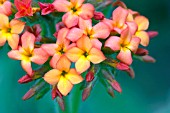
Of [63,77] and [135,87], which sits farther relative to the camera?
[135,87]

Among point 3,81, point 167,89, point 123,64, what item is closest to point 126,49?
point 123,64

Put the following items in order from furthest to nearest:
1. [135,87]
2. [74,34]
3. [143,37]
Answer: [135,87] < [143,37] < [74,34]

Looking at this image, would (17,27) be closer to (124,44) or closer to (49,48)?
(49,48)

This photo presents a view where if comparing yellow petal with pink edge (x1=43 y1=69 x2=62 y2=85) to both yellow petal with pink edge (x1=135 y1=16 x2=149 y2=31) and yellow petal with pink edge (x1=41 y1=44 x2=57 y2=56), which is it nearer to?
yellow petal with pink edge (x1=41 y1=44 x2=57 y2=56)

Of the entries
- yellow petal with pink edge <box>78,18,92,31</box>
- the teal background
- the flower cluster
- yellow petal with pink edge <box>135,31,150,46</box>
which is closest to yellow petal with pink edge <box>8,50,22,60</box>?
the flower cluster

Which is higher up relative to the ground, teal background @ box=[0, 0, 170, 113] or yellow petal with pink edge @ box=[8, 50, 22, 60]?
yellow petal with pink edge @ box=[8, 50, 22, 60]

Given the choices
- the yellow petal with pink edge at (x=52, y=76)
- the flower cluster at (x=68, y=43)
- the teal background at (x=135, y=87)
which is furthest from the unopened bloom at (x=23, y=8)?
the teal background at (x=135, y=87)

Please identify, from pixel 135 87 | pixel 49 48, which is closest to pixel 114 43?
pixel 49 48

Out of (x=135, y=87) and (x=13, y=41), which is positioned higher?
(x=13, y=41)

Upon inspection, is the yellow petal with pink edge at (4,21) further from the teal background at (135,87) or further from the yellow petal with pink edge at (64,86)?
the teal background at (135,87)

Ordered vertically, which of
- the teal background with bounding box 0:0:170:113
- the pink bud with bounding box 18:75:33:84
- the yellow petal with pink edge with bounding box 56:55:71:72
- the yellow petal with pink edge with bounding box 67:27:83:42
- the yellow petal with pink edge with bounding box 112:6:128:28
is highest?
the yellow petal with pink edge with bounding box 67:27:83:42
